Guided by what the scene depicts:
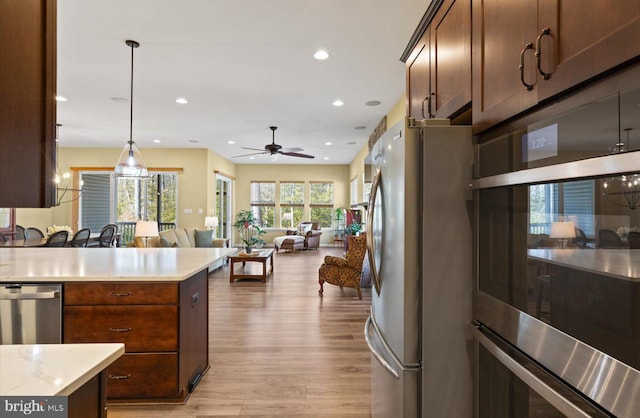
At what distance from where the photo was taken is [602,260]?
30.4 inches

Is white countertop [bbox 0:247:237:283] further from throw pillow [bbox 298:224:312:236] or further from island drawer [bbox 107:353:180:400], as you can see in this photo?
throw pillow [bbox 298:224:312:236]

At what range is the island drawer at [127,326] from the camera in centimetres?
204

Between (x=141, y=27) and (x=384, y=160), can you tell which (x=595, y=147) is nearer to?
(x=384, y=160)

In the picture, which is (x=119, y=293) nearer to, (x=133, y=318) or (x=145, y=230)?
(x=133, y=318)

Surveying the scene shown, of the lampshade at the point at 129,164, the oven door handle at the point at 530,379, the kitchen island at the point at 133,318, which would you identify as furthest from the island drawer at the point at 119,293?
the lampshade at the point at 129,164

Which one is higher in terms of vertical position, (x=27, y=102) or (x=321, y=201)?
(x=321, y=201)

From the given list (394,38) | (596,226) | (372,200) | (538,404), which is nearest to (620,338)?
(596,226)

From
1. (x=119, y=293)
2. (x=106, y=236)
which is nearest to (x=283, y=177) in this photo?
(x=106, y=236)

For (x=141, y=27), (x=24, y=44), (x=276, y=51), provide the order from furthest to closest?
(x=276, y=51) < (x=141, y=27) < (x=24, y=44)

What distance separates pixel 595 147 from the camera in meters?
0.78

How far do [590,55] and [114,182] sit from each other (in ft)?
31.6

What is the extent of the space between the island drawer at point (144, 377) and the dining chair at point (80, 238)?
4607 mm

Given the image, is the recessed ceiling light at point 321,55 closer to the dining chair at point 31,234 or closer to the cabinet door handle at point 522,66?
the cabinet door handle at point 522,66

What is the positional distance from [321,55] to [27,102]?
308 centimetres
